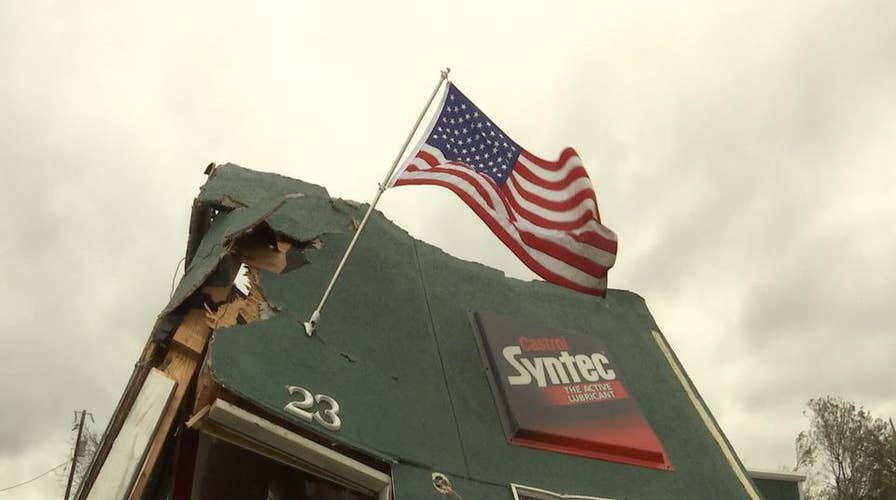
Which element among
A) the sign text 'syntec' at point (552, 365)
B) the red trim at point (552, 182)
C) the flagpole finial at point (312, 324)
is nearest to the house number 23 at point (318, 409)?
the flagpole finial at point (312, 324)

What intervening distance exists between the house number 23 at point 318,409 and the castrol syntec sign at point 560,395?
2.48 metres

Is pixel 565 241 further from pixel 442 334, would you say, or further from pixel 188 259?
pixel 188 259

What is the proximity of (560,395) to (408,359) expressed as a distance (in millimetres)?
2331

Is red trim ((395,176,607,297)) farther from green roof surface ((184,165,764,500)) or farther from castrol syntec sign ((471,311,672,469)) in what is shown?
green roof surface ((184,165,764,500))

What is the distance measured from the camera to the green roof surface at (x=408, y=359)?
19.2ft

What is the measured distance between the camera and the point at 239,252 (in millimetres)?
6832

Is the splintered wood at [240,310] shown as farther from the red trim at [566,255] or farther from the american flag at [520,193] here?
the red trim at [566,255]

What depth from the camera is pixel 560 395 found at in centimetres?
829

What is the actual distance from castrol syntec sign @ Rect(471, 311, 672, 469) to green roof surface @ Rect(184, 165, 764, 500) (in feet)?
0.56

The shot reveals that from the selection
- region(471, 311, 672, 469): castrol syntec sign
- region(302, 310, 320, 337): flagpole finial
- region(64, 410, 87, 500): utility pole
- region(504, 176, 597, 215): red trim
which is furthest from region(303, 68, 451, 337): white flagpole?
region(64, 410, 87, 500): utility pole

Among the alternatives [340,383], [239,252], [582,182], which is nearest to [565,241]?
[582,182]

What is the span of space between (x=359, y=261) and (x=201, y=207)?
86.6 inches

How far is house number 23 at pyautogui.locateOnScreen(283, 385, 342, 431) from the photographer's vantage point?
5398 mm

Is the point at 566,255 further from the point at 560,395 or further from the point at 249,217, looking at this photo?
the point at 249,217
